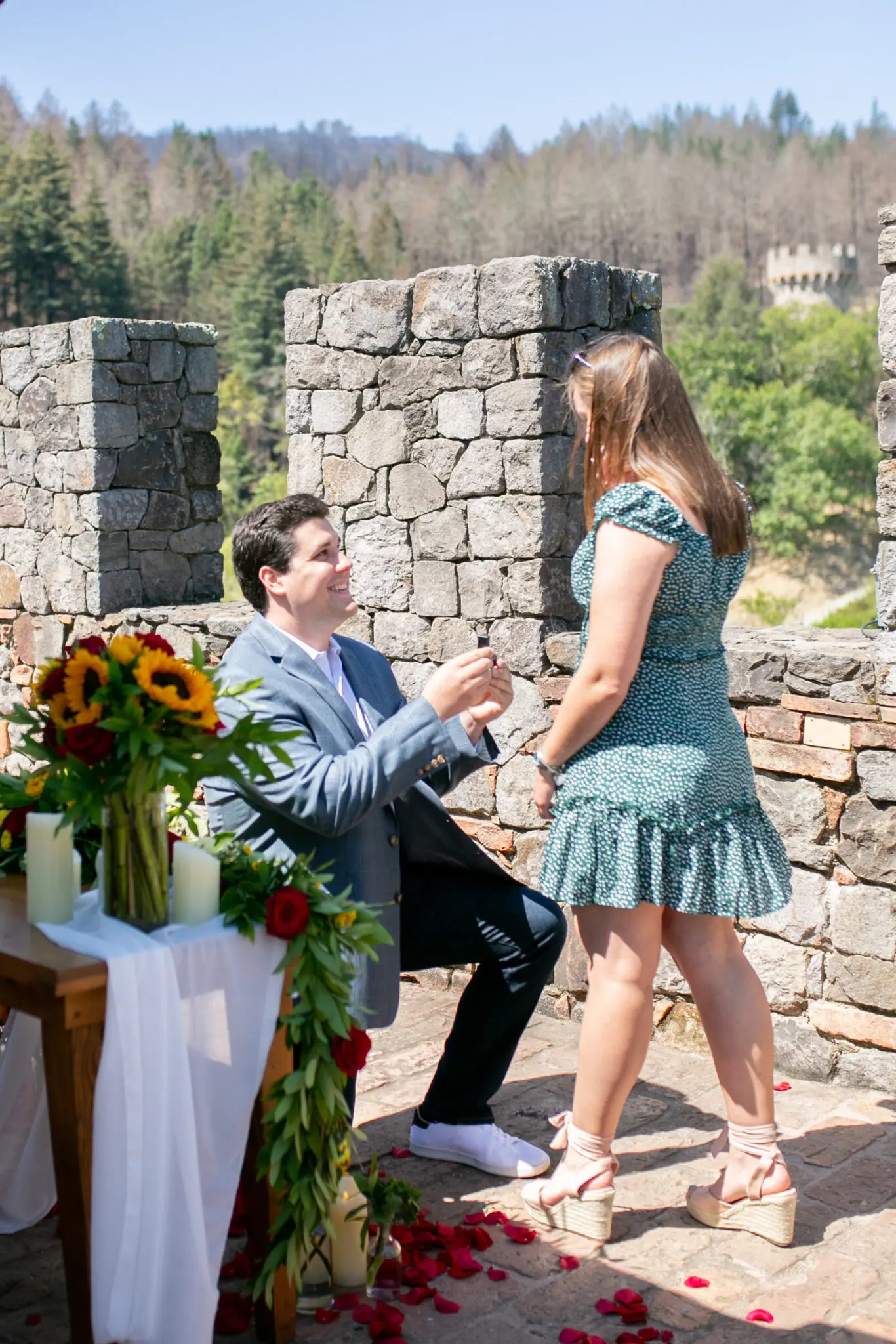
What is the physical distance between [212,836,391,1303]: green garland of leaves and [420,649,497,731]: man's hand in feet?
1.48

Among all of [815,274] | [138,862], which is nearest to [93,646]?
[138,862]

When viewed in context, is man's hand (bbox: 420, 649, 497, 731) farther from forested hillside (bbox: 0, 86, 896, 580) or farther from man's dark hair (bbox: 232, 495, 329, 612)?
forested hillside (bbox: 0, 86, 896, 580)

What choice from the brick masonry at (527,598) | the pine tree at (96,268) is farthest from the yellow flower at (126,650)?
the pine tree at (96,268)

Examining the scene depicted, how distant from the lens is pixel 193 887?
7.40 feet

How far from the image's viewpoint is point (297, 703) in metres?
2.74

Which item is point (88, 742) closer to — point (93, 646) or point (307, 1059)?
point (93, 646)

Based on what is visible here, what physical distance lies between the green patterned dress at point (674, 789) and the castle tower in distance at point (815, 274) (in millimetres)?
63459

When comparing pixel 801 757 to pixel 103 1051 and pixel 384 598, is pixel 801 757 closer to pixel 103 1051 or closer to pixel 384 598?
pixel 384 598

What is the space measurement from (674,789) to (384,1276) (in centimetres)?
103

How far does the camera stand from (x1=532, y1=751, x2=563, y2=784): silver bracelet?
8.78 feet

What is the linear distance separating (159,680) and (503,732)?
2.20 meters

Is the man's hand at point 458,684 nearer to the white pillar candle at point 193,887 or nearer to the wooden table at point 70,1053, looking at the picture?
the white pillar candle at point 193,887

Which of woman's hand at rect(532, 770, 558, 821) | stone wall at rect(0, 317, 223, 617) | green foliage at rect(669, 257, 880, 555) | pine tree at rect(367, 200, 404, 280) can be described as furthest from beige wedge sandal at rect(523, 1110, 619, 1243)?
pine tree at rect(367, 200, 404, 280)

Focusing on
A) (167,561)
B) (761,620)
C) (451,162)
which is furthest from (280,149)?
(167,561)
